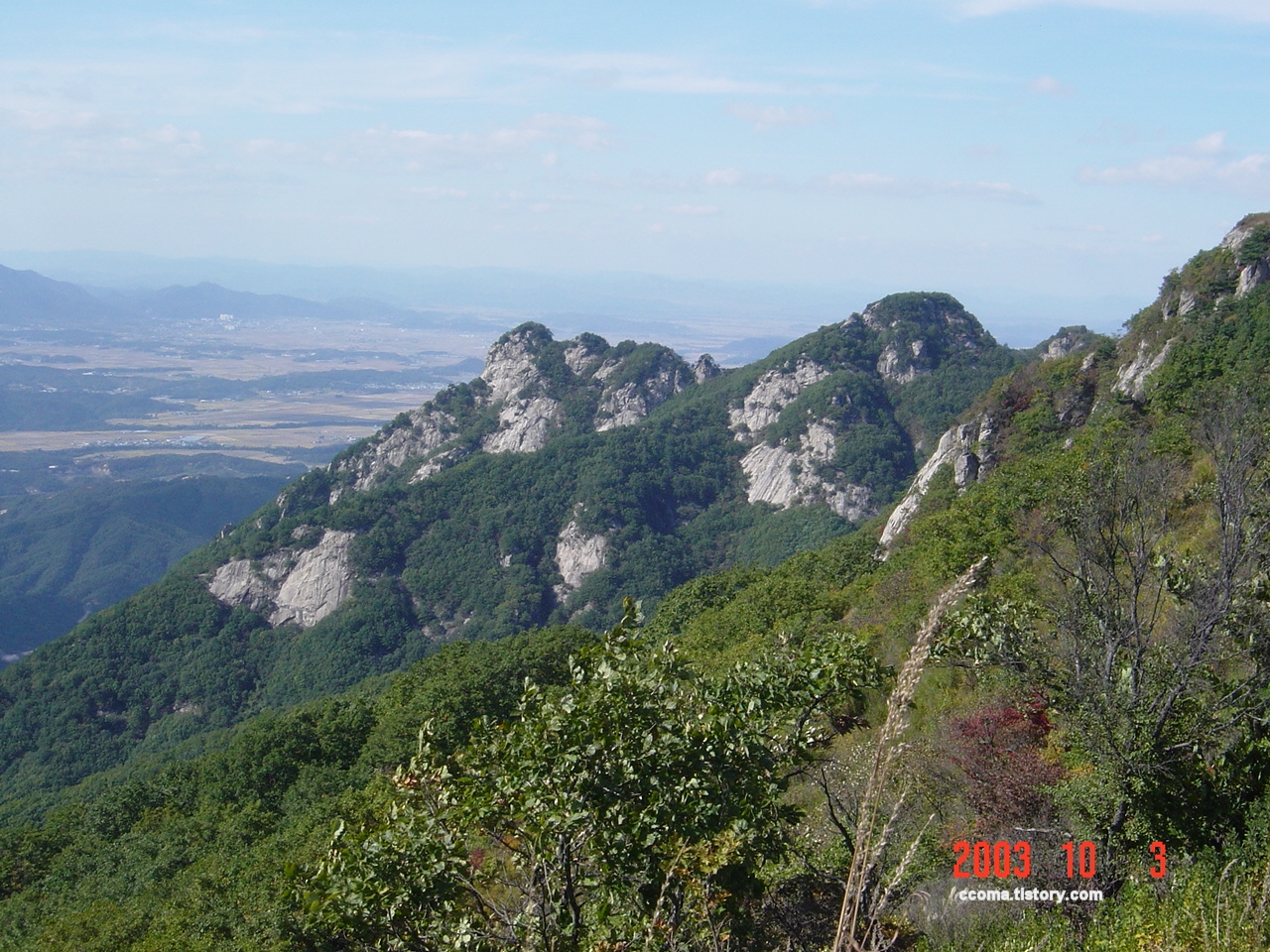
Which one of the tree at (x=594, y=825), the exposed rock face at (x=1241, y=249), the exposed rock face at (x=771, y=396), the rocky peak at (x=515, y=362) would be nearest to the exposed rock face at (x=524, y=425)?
the rocky peak at (x=515, y=362)

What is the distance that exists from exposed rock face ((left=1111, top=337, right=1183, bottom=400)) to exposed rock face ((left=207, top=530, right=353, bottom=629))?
72.0m

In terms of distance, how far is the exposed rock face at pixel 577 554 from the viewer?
92.9m

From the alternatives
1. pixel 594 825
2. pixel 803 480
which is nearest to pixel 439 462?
pixel 803 480

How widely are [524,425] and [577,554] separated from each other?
106 ft

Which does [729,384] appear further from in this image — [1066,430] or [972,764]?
[972,764]

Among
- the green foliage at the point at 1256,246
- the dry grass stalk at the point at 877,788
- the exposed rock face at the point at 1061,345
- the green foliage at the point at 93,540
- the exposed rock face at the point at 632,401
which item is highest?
the green foliage at the point at 1256,246

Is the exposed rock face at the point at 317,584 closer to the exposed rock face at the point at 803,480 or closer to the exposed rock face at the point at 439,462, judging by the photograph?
the exposed rock face at the point at 439,462

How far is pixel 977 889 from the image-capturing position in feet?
29.1

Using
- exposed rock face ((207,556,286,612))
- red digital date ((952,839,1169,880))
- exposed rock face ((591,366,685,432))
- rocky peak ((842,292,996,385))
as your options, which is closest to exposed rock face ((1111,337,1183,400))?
red digital date ((952,839,1169,880))

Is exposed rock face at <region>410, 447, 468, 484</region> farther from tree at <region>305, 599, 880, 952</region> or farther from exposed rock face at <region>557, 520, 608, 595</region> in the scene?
tree at <region>305, 599, 880, 952</region>

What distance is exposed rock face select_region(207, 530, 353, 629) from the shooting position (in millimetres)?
88500

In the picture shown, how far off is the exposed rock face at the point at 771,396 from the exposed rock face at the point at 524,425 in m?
25.9

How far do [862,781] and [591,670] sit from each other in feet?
15.8

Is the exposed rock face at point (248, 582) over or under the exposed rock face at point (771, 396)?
under
